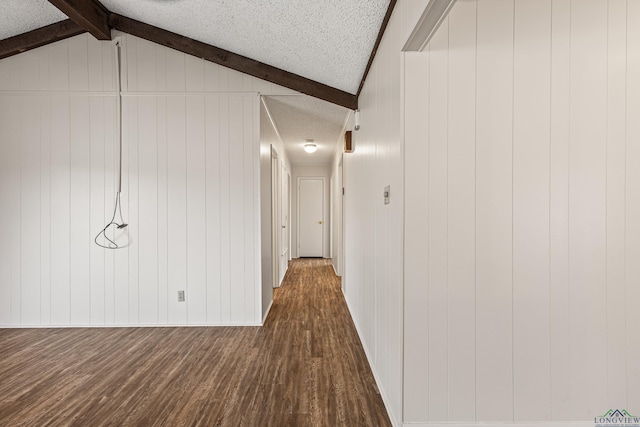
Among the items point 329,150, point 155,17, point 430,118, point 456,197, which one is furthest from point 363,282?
point 329,150

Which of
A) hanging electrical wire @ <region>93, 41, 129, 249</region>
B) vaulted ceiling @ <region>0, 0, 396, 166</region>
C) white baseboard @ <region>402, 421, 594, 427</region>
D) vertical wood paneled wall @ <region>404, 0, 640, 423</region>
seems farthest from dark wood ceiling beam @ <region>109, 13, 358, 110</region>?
white baseboard @ <region>402, 421, 594, 427</region>

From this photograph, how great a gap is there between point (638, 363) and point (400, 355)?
1180 mm

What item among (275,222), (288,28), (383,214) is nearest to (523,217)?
(383,214)

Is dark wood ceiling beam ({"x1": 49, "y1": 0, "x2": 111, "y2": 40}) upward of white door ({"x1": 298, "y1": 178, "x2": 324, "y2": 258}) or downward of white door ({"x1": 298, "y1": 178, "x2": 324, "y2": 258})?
upward

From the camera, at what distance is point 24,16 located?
3053 mm

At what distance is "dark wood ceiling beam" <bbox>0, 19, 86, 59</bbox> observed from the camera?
128 inches

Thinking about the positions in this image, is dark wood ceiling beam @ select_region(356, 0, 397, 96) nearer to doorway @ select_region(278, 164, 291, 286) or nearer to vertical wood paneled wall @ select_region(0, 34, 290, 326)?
vertical wood paneled wall @ select_region(0, 34, 290, 326)

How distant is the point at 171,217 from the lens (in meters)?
3.43

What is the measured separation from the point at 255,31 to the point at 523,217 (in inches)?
92.4

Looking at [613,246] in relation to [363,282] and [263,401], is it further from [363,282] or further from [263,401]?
[263,401]

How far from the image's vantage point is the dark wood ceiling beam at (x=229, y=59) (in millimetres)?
3246

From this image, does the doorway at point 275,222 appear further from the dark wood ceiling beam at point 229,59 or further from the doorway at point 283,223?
the dark wood ceiling beam at point 229,59

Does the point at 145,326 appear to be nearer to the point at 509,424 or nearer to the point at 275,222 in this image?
the point at 275,222

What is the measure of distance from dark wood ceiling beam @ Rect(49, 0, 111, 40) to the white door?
17.3 ft
